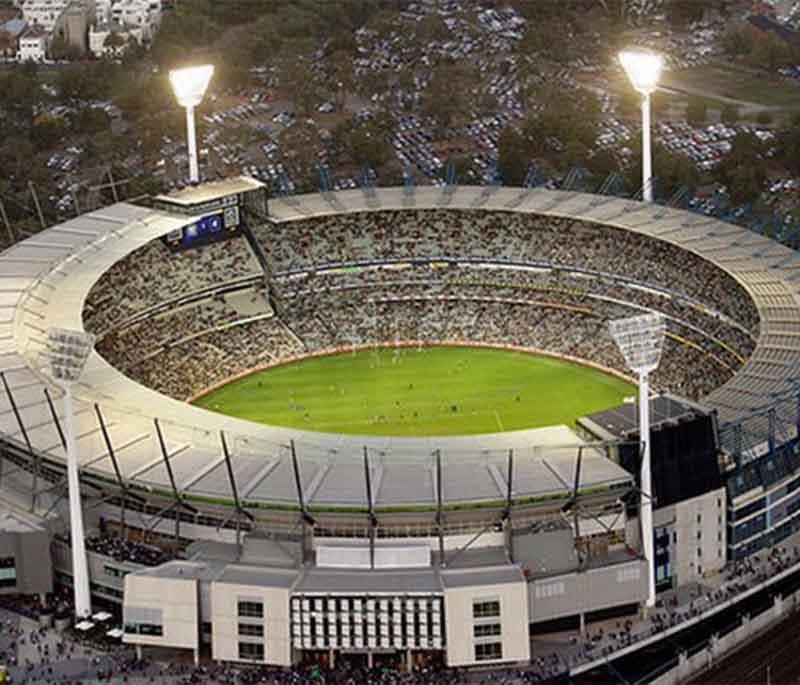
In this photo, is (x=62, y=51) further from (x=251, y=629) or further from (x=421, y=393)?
(x=251, y=629)

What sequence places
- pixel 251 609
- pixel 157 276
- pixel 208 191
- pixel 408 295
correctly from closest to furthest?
pixel 251 609
pixel 157 276
pixel 208 191
pixel 408 295

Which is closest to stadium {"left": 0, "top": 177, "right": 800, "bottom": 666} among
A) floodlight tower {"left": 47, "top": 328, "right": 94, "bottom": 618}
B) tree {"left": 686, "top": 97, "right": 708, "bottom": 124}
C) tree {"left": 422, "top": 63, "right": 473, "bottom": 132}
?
floodlight tower {"left": 47, "top": 328, "right": 94, "bottom": 618}

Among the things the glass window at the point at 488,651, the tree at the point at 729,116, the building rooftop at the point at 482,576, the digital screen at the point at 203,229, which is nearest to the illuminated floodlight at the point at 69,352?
the building rooftop at the point at 482,576

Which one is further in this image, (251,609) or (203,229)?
(203,229)

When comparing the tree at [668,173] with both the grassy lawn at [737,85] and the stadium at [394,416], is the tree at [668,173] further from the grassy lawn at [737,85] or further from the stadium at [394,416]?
the grassy lawn at [737,85]

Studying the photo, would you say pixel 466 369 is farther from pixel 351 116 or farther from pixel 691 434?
pixel 351 116

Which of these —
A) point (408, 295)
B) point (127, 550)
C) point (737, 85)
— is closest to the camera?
point (127, 550)

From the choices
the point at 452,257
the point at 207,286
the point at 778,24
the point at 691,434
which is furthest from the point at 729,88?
the point at 691,434

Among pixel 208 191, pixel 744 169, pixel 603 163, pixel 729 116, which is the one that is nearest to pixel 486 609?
pixel 208 191
